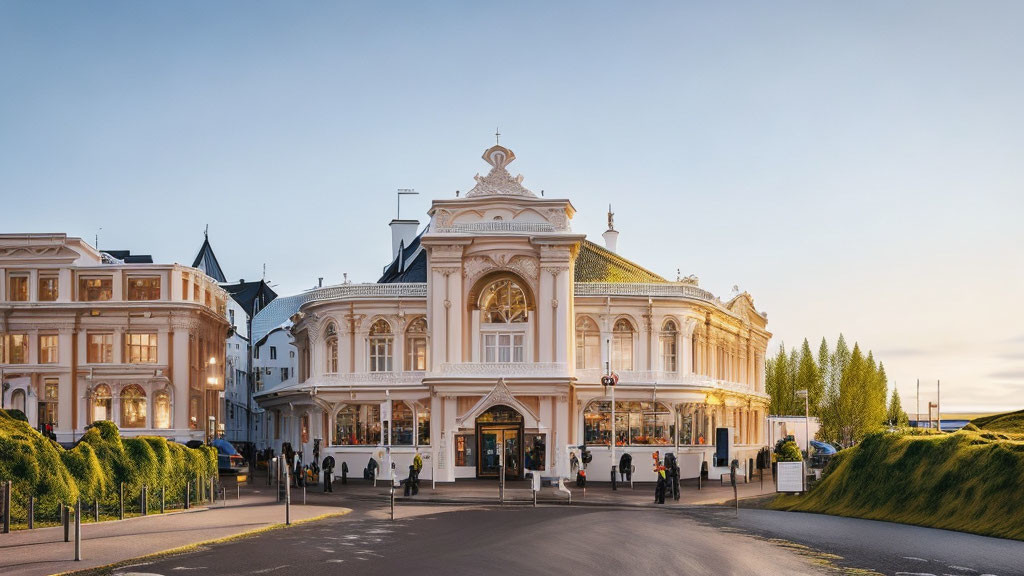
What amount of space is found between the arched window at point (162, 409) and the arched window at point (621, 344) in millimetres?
30349

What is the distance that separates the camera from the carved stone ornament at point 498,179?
60.0 m

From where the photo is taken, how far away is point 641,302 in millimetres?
62188

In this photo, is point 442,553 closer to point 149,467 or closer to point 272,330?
point 149,467

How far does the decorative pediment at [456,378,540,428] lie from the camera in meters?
57.0

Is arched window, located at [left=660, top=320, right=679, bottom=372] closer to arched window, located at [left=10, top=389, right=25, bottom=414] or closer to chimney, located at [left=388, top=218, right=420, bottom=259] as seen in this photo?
chimney, located at [left=388, top=218, right=420, bottom=259]

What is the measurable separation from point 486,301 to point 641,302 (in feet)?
29.2

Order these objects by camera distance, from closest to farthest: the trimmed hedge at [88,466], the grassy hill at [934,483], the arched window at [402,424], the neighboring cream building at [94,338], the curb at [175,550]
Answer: the curb at [175,550] → the grassy hill at [934,483] → the trimmed hedge at [88,466] → the arched window at [402,424] → the neighboring cream building at [94,338]

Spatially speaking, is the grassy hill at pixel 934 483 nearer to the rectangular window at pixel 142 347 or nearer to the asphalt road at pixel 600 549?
the asphalt road at pixel 600 549

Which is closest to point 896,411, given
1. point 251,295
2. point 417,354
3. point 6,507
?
point 251,295

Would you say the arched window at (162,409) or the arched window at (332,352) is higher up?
the arched window at (332,352)

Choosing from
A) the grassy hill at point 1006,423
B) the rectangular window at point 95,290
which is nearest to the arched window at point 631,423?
the grassy hill at point 1006,423

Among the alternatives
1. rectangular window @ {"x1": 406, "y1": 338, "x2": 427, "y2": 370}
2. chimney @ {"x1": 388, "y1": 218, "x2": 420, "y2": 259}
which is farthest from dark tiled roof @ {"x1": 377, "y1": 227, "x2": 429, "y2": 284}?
rectangular window @ {"x1": 406, "y1": 338, "x2": 427, "y2": 370}

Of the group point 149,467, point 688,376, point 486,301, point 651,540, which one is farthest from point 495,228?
point 651,540

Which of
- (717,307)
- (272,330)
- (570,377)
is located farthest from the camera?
(272,330)
